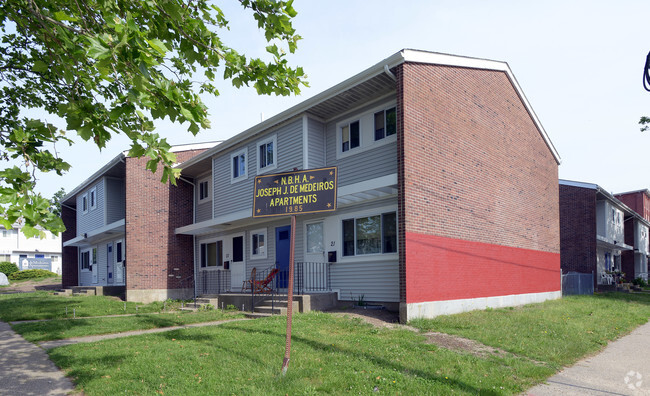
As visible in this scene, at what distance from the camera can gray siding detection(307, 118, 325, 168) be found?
15.2 meters

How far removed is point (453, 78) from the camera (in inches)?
574

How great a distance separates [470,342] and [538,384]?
8.28 feet

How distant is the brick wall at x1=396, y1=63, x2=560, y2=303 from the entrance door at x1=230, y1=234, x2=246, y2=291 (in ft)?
28.9

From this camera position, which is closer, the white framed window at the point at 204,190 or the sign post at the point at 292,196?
the sign post at the point at 292,196

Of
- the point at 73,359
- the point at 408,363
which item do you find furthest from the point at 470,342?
the point at 73,359

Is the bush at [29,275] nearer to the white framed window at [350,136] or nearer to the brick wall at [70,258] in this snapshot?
the brick wall at [70,258]

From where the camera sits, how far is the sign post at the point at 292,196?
7102 millimetres

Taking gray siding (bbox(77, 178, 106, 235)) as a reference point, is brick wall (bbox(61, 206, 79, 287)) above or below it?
below

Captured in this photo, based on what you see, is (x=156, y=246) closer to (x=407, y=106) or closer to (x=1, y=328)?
(x=1, y=328)

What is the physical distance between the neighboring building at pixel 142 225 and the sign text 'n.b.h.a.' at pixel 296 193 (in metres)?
11.2

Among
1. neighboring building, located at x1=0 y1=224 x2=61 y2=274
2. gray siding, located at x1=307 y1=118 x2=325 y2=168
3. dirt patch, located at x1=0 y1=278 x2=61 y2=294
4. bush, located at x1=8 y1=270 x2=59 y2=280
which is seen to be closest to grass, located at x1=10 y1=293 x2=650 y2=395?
gray siding, located at x1=307 y1=118 x2=325 y2=168

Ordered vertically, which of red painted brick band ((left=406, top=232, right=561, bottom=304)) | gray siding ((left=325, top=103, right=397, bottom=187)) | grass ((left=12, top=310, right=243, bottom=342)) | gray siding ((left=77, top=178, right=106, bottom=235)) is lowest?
grass ((left=12, top=310, right=243, bottom=342))

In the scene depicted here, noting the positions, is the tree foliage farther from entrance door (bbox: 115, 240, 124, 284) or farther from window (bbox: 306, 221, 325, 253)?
entrance door (bbox: 115, 240, 124, 284)

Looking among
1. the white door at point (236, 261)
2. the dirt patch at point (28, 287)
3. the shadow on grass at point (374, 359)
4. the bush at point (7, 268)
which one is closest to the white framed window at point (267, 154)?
the white door at point (236, 261)
